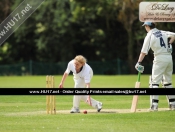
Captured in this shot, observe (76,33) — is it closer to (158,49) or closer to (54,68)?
(54,68)

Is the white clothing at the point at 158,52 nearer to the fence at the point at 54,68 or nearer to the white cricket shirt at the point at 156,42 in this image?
the white cricket shirt at the point at 156,42

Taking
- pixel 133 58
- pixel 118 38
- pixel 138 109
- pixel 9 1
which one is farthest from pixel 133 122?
pixel 9 1

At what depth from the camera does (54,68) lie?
52.8 meters

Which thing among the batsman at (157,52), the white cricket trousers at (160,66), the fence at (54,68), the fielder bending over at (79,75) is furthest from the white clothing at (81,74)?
the fence at (54,68)

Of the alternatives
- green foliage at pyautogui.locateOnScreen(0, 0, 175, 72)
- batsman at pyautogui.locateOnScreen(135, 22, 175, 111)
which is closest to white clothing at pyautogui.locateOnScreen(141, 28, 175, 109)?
batsman at pyautogui.locateOnScreen(135, 22, 175, 111)

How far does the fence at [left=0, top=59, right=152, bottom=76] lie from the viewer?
51.0m

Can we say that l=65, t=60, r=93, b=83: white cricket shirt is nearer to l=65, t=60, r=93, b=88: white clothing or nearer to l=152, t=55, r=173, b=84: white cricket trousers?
l=65, t=60, r=93, b=88: white clothing
